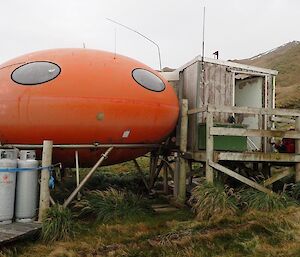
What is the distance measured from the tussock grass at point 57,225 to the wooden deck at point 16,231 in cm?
17

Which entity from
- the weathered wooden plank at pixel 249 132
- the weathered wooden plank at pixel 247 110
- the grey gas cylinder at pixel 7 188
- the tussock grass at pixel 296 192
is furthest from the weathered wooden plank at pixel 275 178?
the grey gas cylinder at pixel 7 188

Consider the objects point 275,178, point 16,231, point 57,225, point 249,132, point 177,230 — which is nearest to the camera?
point 16,231

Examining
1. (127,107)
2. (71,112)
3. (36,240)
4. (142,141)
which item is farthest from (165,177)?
(36,240)

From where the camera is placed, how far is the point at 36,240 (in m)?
6.36

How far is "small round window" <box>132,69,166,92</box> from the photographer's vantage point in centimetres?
853

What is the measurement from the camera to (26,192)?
22.4 ft

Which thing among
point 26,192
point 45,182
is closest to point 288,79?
point 45,182

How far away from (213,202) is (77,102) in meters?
3.50

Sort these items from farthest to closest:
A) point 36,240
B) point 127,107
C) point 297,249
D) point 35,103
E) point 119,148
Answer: point 119,148
point 127,107
point 35,103
point 36,240
point 297,249

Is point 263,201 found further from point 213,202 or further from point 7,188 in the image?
point 7,188

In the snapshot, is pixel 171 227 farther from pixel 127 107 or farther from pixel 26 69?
pixel 26 69

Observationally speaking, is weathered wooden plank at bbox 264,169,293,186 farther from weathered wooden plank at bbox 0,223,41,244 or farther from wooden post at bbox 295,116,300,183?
weathered wooden plank at bbox 0,223,41,244

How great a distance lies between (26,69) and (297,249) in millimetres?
6369

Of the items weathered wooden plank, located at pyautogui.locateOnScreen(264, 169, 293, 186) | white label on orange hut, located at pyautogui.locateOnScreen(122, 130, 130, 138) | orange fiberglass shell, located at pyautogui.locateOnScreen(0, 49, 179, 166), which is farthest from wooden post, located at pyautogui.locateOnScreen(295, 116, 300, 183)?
white label on orange hut, located at pyautogui.locateOnScreen(122, 130, 130, 138)
